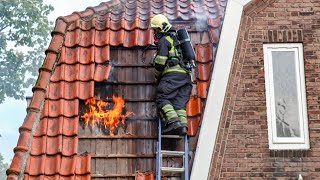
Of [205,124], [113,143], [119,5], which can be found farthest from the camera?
[119,5]

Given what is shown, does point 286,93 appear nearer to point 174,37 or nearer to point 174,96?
point 174,96

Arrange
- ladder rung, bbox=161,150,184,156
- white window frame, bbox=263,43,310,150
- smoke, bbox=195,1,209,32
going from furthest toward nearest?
1. smoke, bbox=195,1,209,32
2. ladder rung, bbox=161,150,184,156
3. white window frame, bbox=263,43,310,150

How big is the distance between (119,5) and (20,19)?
17.5 meters

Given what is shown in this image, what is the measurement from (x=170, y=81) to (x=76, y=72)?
1.56 meters

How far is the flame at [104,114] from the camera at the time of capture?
8.38 meters

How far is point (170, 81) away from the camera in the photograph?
26.8 ft

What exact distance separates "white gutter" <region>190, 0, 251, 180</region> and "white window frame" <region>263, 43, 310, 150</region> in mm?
552

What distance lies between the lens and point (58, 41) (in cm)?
903

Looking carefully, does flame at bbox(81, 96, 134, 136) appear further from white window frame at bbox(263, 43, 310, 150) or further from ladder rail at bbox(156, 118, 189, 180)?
white window frame at bbox(263, 43, 310, 150)

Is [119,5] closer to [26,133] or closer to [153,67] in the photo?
[153,67]

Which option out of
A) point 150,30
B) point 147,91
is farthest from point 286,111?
point 150,30

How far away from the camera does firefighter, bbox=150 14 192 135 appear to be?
26.0 ft

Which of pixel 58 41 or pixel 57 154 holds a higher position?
pixel 58 41

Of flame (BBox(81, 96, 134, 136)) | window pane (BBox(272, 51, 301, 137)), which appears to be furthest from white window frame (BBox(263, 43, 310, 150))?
flame (BBox(81, 96, 134, 136))
